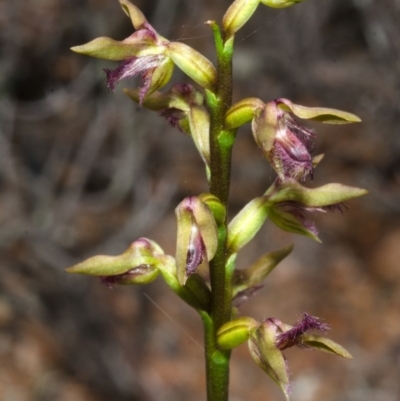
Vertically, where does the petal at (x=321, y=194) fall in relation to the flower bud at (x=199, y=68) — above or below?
below

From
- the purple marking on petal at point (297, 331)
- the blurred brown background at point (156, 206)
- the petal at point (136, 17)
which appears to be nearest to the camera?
the purple marking on petal at point (297, 331)

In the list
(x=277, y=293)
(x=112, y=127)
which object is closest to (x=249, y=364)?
(x=277, y=293)

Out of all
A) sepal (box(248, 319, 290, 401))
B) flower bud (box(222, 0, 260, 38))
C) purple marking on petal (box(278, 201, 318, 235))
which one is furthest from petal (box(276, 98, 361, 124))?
sepal (box(248, 319, 290, 401))

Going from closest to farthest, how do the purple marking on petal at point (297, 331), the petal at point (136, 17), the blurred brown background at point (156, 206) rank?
the purple marking on petal at point (297, 331)
the petal at point (136, 17)
the blurred brown background at point (156, 206)

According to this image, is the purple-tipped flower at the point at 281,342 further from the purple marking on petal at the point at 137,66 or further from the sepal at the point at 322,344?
the purple marking on petal at the point at 137,66

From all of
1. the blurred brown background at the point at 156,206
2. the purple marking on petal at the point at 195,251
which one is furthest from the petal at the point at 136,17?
the blurred brown background at the point at 156,206

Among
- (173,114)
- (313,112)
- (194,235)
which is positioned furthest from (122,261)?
(313,112)

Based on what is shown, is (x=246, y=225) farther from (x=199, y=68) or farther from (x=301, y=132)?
(x=199, y=68)

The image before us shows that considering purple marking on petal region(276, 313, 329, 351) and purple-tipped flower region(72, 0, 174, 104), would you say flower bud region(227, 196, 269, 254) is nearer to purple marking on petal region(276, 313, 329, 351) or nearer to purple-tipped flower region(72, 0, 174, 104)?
purple marking on petal region(276, 313, 329, 351)

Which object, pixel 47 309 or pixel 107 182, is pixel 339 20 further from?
pixel 47 309
